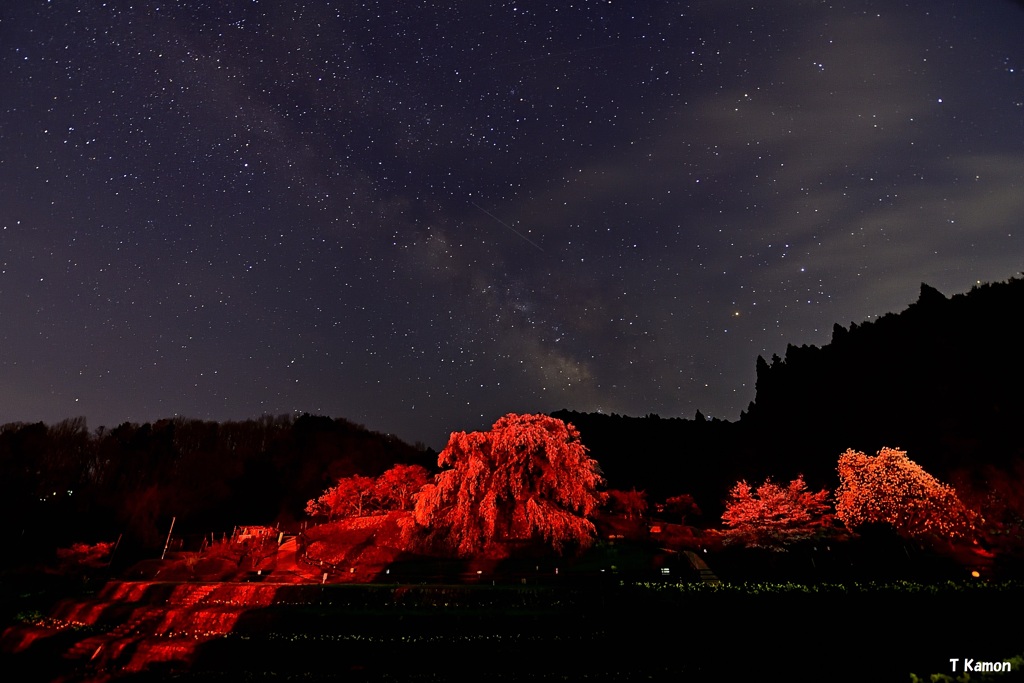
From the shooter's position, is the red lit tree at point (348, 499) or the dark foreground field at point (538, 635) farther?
the red lit tree at point (348, 499)

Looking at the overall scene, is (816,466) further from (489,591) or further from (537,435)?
(489,591)

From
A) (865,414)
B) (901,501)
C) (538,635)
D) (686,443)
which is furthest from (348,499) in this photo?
(865,414)

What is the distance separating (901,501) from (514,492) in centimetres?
1963

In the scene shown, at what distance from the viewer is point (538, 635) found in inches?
636

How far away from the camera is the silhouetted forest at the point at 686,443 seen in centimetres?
4234

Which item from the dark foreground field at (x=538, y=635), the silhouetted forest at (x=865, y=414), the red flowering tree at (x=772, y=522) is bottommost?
the dark foreground field at (x=538, y=635)

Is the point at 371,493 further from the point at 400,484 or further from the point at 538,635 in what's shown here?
the point at 538,635

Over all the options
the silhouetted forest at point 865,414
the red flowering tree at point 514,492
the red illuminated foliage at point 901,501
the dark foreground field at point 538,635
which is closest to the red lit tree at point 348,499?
the red flowering tree at point 514,492

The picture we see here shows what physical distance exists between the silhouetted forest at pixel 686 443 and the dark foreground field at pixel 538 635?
24614 millimetres

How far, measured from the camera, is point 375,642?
17.1 m

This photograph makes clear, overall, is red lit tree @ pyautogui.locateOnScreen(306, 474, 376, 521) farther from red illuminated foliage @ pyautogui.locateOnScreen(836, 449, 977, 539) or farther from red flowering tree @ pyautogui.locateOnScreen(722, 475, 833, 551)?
red illuminated foliage @ pyautogui.locateOnScreen(836, 449, 977, 539)

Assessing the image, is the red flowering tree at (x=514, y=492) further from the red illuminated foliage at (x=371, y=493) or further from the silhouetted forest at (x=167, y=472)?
the silhouetted forest at (x=167, y=472)

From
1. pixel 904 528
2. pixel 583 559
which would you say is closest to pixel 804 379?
pixel 904 528

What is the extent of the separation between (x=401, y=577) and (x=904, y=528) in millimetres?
24877
